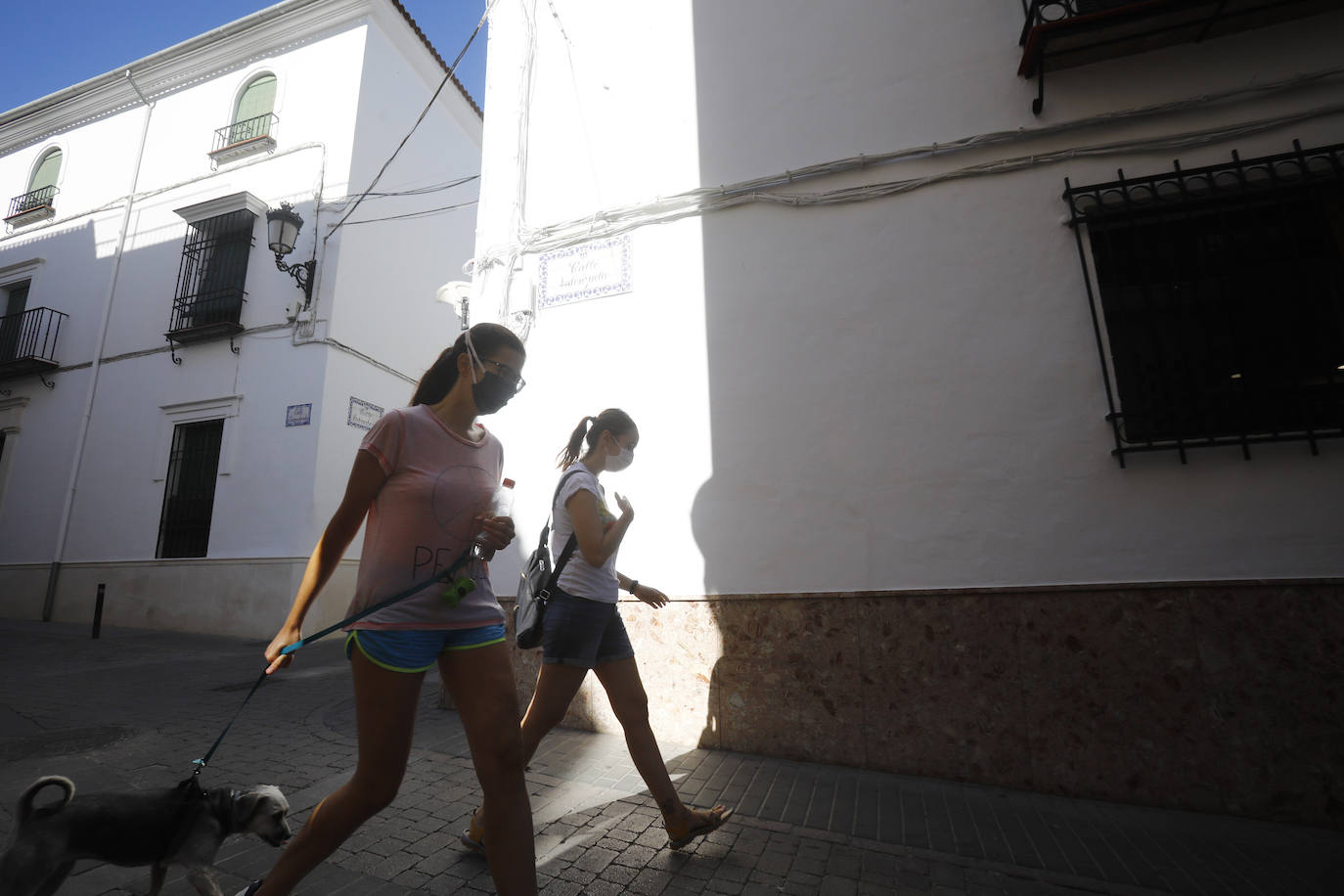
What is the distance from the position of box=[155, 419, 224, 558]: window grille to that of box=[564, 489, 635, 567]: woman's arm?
30.4ft

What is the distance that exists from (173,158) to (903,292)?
13310 millimetres

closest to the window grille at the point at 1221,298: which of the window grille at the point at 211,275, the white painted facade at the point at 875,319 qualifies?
the white painted facade at the point at 875,319

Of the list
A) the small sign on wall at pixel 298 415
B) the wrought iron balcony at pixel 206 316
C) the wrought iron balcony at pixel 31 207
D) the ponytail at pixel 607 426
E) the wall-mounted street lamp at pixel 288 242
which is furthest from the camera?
the wrought iron balcony at pixel 31 207

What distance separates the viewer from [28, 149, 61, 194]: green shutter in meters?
12.5


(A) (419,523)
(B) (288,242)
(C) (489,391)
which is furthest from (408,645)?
(B) (288,242)

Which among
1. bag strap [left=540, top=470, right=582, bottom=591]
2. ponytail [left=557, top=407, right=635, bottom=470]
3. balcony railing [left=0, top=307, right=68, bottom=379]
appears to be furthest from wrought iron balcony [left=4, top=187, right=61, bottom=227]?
bag strap [left=540, top=470, right=582, bottom=591]

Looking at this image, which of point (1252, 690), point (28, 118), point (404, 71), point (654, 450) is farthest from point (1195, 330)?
point (28, 118)

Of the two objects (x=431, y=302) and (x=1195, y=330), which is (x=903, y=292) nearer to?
(x=1195, y=330)

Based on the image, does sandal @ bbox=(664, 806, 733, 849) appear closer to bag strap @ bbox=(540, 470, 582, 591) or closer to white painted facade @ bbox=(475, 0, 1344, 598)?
bag strap @ bbox=(540, 470, 582, 591)

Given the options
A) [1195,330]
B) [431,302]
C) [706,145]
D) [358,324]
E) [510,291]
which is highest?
[431,302]

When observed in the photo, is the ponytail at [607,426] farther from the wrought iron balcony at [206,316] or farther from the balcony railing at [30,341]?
the balcony railing at [30,341]

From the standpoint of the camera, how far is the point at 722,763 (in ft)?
11.3

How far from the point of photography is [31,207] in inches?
481

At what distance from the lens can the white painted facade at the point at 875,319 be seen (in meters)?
3.38
